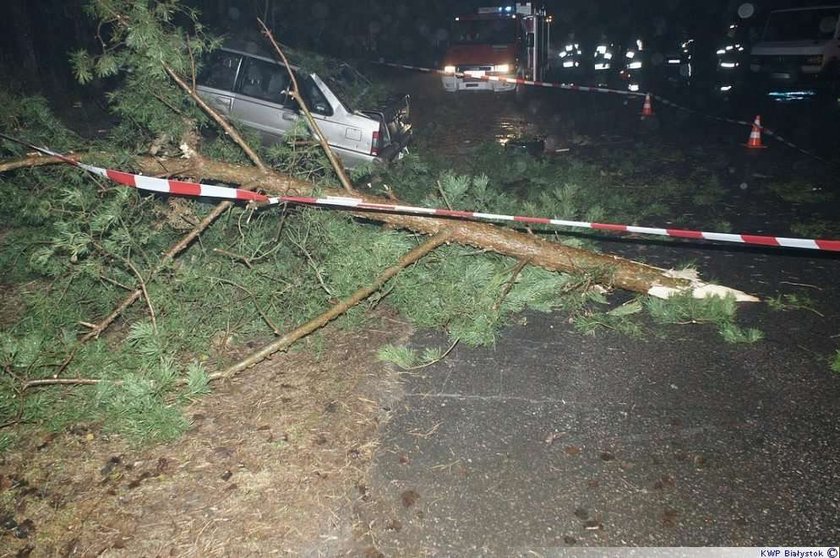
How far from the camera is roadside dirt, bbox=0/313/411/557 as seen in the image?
270cm

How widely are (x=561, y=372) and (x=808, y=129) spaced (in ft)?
35.4

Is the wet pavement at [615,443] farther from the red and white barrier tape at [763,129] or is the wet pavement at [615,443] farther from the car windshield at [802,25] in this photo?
the car windshield at [802,25]

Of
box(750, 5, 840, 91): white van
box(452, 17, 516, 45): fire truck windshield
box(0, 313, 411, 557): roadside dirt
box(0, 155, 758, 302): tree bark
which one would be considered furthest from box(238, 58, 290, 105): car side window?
box(750, 5, 840, 91): white van

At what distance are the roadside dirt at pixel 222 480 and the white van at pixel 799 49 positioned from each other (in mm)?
14880

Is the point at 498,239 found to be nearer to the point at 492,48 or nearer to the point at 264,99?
the point at 264,99

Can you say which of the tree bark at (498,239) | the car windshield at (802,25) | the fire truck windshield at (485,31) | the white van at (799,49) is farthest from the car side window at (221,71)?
the car windshield at (802,25)

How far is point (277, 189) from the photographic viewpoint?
5.00 meters

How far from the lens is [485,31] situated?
16.6 meters

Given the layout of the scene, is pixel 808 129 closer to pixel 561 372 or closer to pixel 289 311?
pixel 561 372

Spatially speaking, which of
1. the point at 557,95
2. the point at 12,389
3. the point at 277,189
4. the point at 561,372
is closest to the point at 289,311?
the point at 277,189

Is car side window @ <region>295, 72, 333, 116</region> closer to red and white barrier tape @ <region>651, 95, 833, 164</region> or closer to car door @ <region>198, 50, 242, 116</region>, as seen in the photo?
car door @ <region>198, 50, 242, 116</region>

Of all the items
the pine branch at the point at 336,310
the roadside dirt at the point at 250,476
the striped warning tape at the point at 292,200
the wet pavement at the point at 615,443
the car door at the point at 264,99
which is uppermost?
the car door at the point at 264,99

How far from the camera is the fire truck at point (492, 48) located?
1555 centimetres

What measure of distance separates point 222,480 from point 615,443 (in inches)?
87.8
